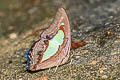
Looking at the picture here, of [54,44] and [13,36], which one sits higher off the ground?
[13,36]

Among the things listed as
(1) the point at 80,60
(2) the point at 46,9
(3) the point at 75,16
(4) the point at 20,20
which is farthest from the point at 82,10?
(1) the point at 80,60

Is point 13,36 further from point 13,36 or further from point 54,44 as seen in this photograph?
point 54,44

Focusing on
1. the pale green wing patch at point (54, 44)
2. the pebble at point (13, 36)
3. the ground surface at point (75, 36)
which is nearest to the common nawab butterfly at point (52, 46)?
the pale green wing patch at point (54, 44)

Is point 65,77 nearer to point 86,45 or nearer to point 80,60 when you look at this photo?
point 80,60

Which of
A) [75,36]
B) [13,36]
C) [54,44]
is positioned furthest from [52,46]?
[13,36]

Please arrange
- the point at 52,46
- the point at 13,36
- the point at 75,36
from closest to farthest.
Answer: the point at 52,46 → the point at 75,36 → the point at 13,36
